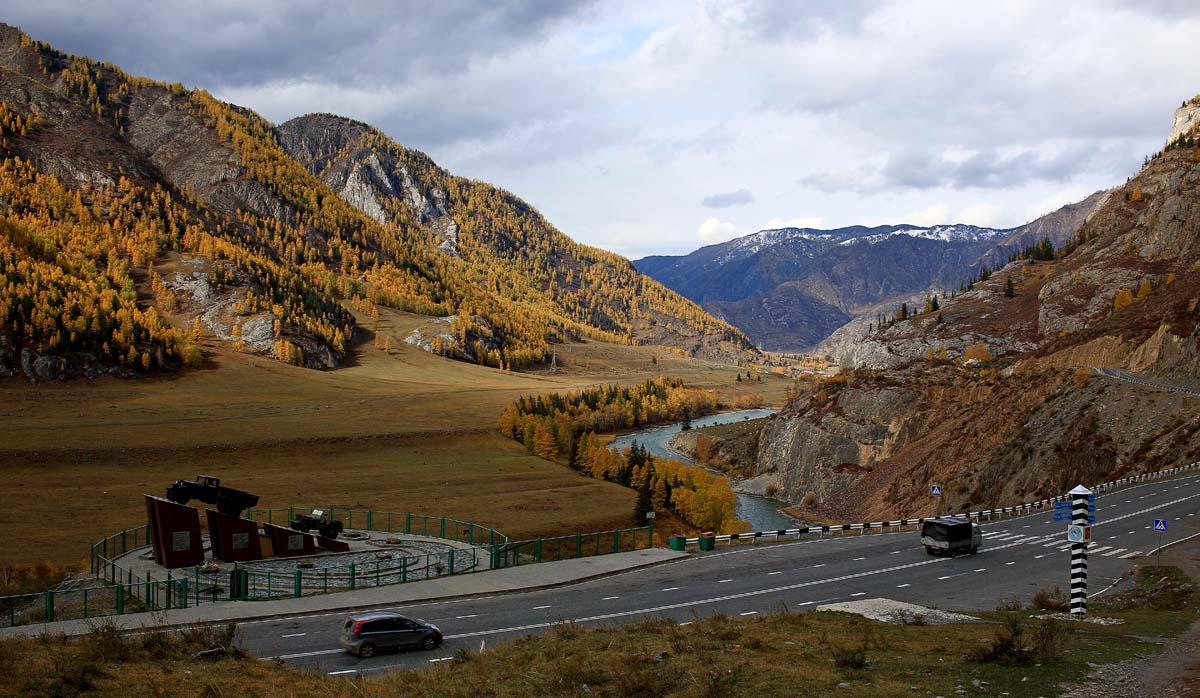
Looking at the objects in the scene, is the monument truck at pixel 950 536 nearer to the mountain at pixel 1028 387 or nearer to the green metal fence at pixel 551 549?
the green metal fence at pixel 551 549

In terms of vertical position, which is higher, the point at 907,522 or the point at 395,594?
the point at 395,594

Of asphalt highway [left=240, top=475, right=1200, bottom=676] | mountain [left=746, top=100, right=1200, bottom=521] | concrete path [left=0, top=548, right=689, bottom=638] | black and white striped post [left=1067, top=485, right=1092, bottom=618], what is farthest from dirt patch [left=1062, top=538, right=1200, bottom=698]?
mountain [left=746, top=100, right=1200, bottom=521]

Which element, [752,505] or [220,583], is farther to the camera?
[752,505]

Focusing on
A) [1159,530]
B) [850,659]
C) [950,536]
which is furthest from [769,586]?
[1159,530]

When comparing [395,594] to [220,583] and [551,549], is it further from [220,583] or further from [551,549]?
[551,549]

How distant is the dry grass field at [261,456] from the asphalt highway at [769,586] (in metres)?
35.4

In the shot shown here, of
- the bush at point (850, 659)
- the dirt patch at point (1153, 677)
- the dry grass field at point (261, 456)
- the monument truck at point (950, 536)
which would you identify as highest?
the dirt patch at point (1153, 677)

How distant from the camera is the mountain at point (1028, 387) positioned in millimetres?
66125

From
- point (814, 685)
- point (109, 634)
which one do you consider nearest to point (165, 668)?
point (109, 634)

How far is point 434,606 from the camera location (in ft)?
98.3

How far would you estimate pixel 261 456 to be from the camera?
10788 cm

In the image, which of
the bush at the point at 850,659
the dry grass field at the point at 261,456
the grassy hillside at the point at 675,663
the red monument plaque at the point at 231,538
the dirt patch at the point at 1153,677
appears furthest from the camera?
the dry grass field at the point at 261,456

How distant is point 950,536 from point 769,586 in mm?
10744

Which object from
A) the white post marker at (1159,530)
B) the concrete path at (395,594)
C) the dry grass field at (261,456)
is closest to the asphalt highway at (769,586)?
the concrete path at (395,594)
